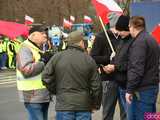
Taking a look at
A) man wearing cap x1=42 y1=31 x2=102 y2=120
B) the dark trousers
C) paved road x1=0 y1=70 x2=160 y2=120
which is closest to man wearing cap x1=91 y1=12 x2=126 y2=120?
the dark trousers

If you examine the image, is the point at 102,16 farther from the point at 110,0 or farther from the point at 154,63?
the point at 154,63

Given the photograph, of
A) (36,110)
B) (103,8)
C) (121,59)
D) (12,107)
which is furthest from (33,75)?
(12,107)

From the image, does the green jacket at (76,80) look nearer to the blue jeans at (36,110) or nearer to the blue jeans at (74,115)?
the blue jeans at (74,115)

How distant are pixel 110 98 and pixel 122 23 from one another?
4.33ft

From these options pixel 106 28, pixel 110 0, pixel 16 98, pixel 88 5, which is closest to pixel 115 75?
pixel 106 28

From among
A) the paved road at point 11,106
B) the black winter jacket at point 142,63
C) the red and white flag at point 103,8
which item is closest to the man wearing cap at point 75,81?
the black winter jacket at point 142,63

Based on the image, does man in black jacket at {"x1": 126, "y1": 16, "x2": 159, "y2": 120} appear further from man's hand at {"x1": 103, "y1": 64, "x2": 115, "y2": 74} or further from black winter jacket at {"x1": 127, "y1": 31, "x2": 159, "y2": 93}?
man's hand at {"x1": 103, "y1": 64, "x2": 115, "y2": 74}

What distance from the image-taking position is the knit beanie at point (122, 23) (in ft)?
26.6

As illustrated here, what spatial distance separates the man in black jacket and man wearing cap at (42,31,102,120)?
2.05 feet

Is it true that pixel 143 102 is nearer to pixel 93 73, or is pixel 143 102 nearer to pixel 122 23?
pixel 93 73

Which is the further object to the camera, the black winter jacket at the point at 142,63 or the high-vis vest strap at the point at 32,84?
the high-vis vest strap at the point at 32,84

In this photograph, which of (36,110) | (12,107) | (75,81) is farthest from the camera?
(12,107)

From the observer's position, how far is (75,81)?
6879 mm

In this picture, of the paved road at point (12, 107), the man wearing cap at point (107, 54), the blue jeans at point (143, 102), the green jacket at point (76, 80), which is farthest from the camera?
the paved road at point (12, 107)
